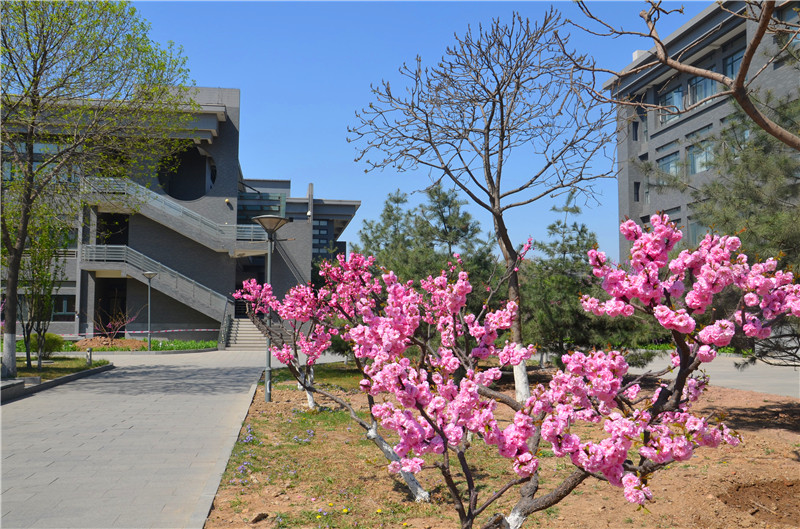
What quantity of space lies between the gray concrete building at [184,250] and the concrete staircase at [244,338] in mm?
1142

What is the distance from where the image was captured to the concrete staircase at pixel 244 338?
94.7 ft

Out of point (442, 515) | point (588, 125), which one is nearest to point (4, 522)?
point (442, 515)

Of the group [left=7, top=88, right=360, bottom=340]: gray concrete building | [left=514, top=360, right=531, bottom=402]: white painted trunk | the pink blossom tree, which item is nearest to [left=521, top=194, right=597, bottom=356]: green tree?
[left=514, top=360, right=531, bottom=402]: white painted trunk

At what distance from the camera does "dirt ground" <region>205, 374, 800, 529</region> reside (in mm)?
4879

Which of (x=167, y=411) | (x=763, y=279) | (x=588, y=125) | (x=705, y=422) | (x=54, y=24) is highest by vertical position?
(x=54, y=24)

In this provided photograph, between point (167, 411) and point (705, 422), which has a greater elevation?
point (705, 422)

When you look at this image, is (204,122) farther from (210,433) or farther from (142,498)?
(142,498)

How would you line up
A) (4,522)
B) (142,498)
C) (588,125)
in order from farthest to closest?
(588,125)
(142,498)
(4,522)

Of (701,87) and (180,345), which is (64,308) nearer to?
(180,345)

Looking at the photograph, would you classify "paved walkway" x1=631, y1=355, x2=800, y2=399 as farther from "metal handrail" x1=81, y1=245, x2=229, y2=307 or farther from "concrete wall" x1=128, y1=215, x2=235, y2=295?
"concrete wall" x1=128, y1=215, x2=235, y2=295

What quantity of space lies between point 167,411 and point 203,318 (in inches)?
819

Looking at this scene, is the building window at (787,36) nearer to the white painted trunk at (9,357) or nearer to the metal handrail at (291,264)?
the white painted trunk at (9,357)

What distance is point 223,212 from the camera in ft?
104

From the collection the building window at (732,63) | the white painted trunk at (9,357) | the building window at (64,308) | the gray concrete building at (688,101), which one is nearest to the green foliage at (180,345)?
the building window at (64,308)
